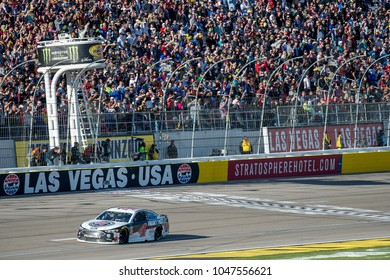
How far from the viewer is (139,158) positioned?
3553cm

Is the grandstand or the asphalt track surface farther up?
the grandstand

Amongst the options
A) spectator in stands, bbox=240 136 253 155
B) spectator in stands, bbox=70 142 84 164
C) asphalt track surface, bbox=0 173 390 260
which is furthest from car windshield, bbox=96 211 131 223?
spectator in stands, bbox=240 136 253 155

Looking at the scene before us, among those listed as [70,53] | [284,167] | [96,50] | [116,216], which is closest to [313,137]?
[284,167]

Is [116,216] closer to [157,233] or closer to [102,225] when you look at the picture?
[102,225]

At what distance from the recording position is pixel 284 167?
3953 cm

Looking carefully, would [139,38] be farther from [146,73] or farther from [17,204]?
[17,204]

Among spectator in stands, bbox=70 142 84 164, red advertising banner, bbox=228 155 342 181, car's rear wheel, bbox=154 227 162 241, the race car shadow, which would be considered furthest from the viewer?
red advertising banner, bbox=228 155 342 181

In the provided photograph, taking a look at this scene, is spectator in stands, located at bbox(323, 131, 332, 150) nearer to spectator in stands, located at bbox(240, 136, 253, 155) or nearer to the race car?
spectator in stands, located at bbox(240, 136, 253, 155)

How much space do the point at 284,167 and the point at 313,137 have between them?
1.76 metres

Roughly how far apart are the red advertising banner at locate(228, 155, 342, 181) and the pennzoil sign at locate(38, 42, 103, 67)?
726 cm

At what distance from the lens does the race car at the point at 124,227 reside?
73.1ft

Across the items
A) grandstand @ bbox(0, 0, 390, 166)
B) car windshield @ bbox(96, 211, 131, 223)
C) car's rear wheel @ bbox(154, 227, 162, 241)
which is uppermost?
grandstand @ bbox(0, 0, 390, 166)

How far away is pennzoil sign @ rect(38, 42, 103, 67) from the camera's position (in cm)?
3528

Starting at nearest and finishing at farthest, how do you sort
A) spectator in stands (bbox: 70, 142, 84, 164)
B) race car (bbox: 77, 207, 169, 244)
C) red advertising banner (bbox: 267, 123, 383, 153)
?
race car (bbox: 77, 207, 169, 244) → spectator in stands (bbox: 70, 142, 84, 164) → red advertising banner (bbox: 267, 123, 383, 153)
